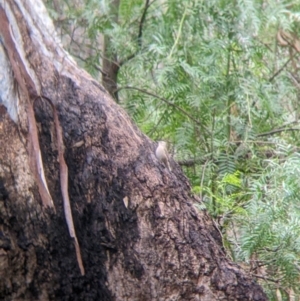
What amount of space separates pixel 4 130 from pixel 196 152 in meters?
1.27

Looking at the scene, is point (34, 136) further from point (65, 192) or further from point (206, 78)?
point (206, 78)

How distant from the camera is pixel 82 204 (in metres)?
1.38

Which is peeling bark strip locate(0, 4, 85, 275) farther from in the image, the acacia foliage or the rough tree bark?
the acacia foliage

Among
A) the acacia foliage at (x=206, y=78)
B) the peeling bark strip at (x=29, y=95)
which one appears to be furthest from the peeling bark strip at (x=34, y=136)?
the acacia foliage at (x=206, y=78)

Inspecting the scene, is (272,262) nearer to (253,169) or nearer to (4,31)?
(253,169)

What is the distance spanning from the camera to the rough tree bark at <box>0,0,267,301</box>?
4.30 ft

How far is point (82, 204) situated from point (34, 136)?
171 mm

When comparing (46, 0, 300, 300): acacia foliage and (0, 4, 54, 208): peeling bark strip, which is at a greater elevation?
(0, 4, 54, 208): peeling bark strip

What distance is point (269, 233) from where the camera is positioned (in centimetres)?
179

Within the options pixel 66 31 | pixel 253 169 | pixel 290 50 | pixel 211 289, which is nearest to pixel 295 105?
pixel 290 50

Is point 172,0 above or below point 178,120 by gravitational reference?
above

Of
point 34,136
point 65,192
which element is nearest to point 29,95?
point 34,136

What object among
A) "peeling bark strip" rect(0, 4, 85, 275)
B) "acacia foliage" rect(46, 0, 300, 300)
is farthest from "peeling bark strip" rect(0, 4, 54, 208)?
"acacia foliage" rect(46, 0, 300, 300)

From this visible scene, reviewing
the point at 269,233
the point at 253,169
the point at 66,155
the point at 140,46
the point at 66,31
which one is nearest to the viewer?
the point at 66,155
